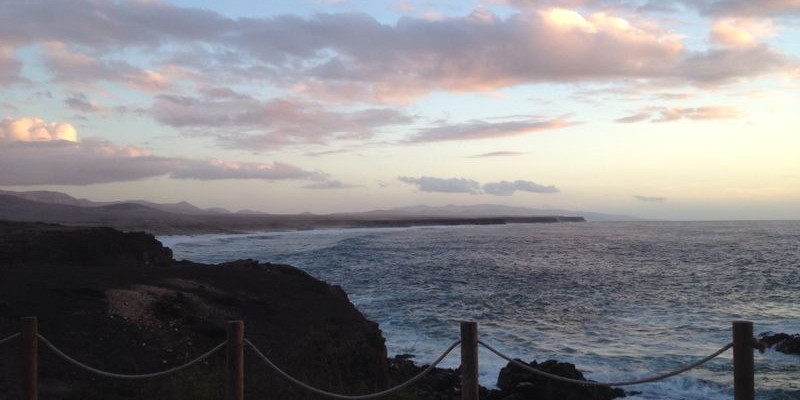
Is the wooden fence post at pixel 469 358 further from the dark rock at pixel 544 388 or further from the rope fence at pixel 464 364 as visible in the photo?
the dark rock at pixel 544 388

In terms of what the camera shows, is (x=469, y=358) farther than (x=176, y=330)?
No

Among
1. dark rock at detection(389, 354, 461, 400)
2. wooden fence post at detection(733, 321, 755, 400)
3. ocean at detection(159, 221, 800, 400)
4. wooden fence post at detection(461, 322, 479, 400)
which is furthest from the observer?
ocean at detection(159, 221, 800, 400)

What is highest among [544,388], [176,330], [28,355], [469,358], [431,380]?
[469,358]

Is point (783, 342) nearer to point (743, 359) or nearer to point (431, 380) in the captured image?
point (431, 380)

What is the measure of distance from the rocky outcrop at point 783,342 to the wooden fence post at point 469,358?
46.4 ft

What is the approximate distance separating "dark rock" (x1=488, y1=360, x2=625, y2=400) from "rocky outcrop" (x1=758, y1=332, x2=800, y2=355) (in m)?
6.60

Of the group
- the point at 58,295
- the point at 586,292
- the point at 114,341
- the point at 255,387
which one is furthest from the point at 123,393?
the point at 586,292

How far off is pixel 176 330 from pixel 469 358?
7.67 meters

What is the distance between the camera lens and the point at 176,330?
12.3 meters

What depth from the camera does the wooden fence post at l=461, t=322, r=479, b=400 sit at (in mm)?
6461

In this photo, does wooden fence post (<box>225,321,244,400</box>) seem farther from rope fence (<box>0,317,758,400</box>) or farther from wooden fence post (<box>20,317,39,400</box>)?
wooden fence post (<box>20,317,39,400</box>)

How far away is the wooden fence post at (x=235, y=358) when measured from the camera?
22.6 feet

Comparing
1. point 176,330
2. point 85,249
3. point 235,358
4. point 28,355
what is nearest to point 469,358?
point 235,358

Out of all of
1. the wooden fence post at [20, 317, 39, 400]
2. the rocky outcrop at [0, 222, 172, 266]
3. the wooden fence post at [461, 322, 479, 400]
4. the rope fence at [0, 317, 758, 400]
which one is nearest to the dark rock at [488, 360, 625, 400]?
the rope fence at [0, 317, 758, 400]
